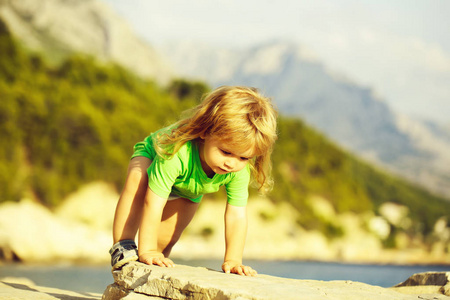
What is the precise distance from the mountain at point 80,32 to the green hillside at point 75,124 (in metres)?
24.1

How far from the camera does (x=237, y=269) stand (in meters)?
2.37

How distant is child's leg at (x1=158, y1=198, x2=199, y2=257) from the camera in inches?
111

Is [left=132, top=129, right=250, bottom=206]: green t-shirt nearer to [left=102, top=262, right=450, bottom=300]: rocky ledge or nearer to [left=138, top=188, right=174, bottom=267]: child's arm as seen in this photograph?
[left=138, top=188, right=174, bottom=267]: child's arm

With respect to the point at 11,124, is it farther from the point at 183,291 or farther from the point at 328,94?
the point at 328,94

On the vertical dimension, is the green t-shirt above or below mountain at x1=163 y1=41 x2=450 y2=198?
below

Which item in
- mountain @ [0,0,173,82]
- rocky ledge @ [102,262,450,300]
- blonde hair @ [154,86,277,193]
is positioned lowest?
rocky ledge @ [102,262,450,300]

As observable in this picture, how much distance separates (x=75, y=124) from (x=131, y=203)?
→ 1623 centimetres

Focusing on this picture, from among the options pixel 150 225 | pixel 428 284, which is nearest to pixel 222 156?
pixel 150 225

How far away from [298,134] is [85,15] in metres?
58.8

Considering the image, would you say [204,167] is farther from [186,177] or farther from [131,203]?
[131,203]

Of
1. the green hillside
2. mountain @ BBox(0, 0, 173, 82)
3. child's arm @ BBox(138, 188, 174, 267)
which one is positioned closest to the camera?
child's arm @ BBox(138, 188, 174, 267)

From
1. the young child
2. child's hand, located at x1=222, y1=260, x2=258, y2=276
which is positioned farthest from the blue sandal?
child's hand, located at x1=222, y1=260, x2=258, y2=276

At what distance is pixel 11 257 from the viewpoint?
12.5 meters

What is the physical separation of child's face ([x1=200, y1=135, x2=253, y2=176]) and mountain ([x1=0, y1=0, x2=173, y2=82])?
44211mm
